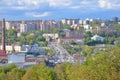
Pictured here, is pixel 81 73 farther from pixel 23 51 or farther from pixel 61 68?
pixel 23 51

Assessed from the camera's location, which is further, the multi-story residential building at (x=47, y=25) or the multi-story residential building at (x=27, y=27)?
the multi-story residential building at (x=47, y=25)

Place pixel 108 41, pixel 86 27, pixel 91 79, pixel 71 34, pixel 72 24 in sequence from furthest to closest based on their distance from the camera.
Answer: pixel 72 24 → pixel 86 27 → pixel 71 34 → pixel 108 41 → pixel 91 79

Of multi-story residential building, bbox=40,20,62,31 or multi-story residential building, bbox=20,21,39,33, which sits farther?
multi-story residential building, bbox=40,20,62,31

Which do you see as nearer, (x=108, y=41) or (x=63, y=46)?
(x=63, y=46)

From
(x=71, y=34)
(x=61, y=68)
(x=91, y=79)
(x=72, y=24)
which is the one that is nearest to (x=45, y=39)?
(x=71, y=34)

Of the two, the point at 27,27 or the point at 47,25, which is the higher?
the point at 47,25

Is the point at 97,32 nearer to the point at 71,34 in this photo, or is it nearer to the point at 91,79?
the point at 71,34

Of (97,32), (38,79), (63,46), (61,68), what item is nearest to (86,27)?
(97,32)

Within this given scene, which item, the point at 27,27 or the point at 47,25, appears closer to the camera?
the point at 27,27

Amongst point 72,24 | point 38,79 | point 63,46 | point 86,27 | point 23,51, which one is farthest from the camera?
point 72,24
